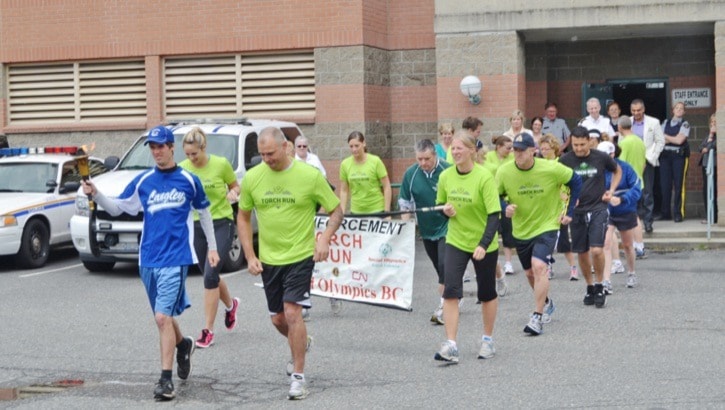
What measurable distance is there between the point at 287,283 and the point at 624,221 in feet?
20.9

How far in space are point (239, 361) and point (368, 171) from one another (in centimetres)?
368

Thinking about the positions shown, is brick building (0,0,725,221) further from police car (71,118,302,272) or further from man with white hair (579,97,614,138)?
police car (71,118,302,272)

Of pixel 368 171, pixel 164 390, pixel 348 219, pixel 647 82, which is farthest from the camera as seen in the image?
pixel 647 82

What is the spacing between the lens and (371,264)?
453 inches

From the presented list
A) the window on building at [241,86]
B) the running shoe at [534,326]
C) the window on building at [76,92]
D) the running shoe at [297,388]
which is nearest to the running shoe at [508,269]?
the running shoe at [534,326]

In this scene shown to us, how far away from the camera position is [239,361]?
1004 centimetres

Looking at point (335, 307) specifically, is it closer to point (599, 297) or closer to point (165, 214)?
point (599, 297)

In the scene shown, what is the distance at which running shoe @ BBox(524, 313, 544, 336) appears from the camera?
1088cm

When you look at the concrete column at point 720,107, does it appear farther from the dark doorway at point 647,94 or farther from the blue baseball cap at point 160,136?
the blue baseball cap at point 160,136

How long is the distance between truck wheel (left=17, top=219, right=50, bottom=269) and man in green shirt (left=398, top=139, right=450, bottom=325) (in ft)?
24.2

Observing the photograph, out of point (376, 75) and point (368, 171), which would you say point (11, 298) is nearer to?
point (368, 171)

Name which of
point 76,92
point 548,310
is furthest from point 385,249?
point 76,92

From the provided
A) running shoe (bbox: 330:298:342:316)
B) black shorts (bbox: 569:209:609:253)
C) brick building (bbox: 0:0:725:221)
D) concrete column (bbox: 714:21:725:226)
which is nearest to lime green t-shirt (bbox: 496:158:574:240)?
black shorts (bbox: 569:209:609:253)

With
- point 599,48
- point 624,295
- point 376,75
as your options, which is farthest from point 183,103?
point 624,295
